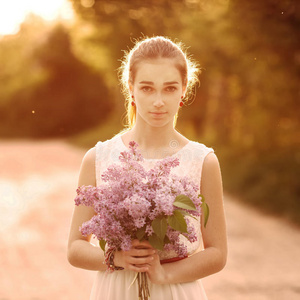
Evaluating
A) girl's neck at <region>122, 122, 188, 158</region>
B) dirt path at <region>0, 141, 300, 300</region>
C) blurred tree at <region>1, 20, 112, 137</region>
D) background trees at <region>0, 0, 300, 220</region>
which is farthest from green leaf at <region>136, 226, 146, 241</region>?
blurred tree at <region>1, 20, 112, 137</region>

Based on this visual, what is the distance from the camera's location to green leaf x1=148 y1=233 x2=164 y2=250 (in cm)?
205

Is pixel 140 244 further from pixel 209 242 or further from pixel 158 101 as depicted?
pixel 158 101

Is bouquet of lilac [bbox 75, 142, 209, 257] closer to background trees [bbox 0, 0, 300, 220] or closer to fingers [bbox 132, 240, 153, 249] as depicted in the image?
fingers [bbox 132, 240, 153, 249]

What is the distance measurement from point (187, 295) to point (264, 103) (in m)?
13.4

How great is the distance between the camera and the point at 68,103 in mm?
37094

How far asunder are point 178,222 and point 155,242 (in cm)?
12

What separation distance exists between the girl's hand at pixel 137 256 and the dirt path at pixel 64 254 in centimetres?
451

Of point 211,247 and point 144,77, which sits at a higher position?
point 144,77

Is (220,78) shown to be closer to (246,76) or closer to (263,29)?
(246,76)

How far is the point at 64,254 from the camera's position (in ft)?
27.3

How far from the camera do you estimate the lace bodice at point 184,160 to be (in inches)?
97.5

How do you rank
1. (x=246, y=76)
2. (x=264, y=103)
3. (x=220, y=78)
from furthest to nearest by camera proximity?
(x=220, y=78), (x=246, y=76), (x=264, y=103)

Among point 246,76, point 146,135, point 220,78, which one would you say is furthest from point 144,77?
point 220,78

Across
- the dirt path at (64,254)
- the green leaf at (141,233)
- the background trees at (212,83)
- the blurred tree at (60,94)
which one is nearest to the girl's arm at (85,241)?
the green leaf at (141,233)
